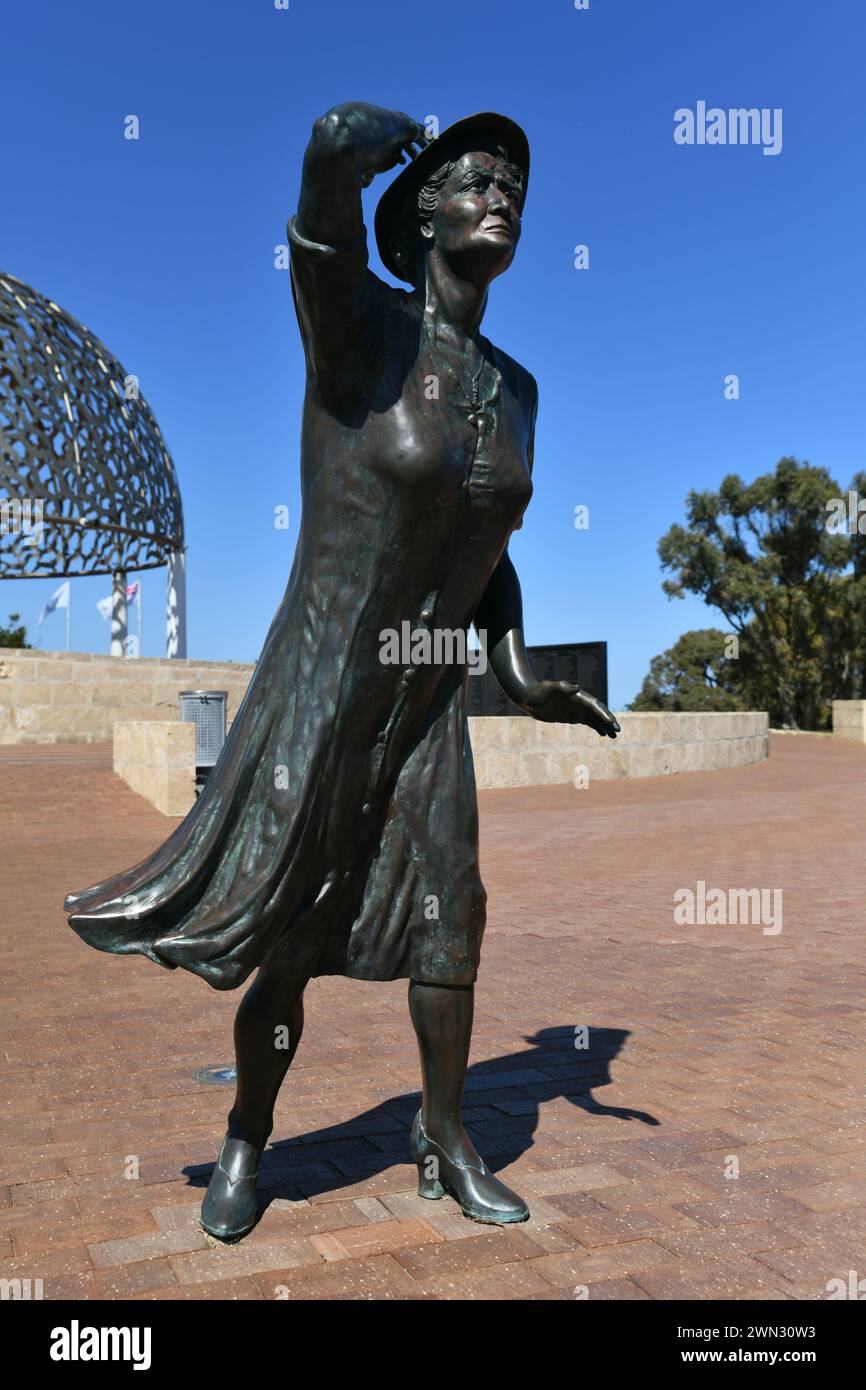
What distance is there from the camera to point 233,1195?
252cm

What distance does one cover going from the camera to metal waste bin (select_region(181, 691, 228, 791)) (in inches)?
519

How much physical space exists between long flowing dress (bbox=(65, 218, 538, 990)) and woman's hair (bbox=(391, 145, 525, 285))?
168mm

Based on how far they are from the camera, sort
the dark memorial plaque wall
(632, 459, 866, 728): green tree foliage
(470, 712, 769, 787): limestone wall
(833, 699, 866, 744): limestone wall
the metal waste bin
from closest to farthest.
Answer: the metal waste bin, (470, 712, 769, 787): limestone wall, the dark memorial plaque wall, (833, 699, 866, 744): limestone wall, (632, 459, 866, 728): green tree foliage

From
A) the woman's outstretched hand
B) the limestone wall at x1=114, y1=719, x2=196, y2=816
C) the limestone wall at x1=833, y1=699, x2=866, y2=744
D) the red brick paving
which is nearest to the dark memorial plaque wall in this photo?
the limestone wall at x1=114, y1=719, x2=196, y2=816

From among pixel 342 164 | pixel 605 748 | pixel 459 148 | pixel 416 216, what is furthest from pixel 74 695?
pixel 342 164

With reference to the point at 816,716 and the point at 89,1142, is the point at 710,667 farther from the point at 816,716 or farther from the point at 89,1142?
the point at 89,1142

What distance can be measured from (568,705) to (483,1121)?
1.33 meters

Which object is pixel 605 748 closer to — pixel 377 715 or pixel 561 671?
pixel 561 671

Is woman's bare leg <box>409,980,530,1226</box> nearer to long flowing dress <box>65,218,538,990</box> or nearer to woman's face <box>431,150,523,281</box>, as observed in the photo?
long flowing dress <box>65,218,538,990</box>

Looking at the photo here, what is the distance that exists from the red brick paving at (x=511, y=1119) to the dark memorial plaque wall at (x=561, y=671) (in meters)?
8.75

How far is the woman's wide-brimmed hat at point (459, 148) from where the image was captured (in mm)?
2488

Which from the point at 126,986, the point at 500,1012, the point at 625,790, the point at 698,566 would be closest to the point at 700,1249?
the point at 500,1012

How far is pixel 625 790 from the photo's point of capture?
14.9 metres

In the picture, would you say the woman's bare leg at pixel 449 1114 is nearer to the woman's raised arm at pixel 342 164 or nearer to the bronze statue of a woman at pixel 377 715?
the bronze statue of a woman at pixel 377 715
